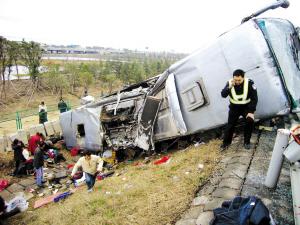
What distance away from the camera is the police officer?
16.3 ft

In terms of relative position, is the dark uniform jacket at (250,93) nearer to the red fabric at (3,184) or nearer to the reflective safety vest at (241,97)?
the reflective safety vest at (241,97)

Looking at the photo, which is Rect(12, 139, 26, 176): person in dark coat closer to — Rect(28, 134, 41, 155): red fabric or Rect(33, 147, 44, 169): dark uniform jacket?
Rect(28, 134, 41, 155): red fabric

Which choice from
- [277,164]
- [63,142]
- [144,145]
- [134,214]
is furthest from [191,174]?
[63,142]

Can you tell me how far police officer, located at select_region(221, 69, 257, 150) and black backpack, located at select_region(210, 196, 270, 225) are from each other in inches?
86.3

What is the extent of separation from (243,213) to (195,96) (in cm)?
370

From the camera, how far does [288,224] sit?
3080mm

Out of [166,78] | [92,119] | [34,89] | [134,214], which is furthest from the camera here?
[34,89]

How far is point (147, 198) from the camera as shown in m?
4.53

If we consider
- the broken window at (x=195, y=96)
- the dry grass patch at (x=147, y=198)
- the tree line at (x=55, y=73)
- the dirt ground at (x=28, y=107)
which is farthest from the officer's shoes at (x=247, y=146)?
the tree line at (x=55, y=73)

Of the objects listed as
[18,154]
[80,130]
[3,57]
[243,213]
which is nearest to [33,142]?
[18,154]

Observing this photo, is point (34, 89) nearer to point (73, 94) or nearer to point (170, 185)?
point (73, 94)

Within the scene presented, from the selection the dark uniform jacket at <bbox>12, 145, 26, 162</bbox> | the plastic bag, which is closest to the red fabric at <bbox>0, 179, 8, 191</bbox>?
the dark uniform jacket at <bbox>12, 145, 26, 162</bbox>

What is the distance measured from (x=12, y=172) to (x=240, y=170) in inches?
299

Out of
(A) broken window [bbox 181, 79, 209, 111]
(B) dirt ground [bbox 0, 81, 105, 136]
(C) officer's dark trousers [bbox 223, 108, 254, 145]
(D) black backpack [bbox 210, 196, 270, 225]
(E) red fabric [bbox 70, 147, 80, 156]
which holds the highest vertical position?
(B) dirt ground [bbox 0, 81, 105, 136]
